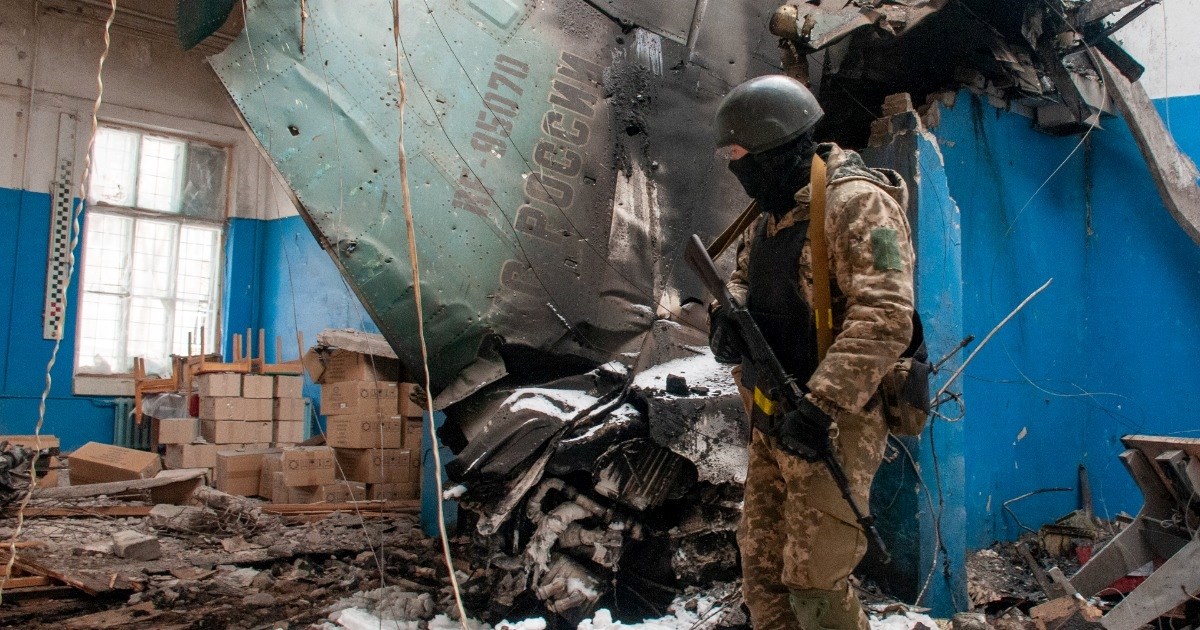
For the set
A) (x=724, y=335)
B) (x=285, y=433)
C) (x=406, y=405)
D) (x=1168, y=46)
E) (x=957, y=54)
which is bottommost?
(x=285, y=433)

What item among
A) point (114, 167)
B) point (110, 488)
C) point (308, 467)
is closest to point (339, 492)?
point (308, 467)

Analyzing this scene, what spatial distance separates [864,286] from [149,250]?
9.65 meters

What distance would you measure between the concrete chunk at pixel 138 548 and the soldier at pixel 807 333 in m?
3.47

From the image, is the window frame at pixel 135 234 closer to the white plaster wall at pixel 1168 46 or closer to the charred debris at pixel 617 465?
the charred debris at pixel 617 465

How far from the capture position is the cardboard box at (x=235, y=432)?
7.56 m

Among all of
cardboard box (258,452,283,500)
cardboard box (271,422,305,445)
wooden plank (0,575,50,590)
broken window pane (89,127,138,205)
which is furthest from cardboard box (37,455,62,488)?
broken window pane (89,127,138,205)

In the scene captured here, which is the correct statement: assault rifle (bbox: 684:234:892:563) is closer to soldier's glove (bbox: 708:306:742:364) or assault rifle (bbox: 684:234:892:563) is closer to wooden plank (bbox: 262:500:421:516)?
soldier's glove (bbox: 708:306:742:364)

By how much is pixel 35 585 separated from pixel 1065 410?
560 centimetres

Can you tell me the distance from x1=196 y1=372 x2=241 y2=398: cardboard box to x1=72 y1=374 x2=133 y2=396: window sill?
6.67 ft

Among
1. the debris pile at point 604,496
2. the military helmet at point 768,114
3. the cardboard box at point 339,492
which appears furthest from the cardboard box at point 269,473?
the military helmet at point 768,114

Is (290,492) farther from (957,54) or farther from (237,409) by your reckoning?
(957,54)

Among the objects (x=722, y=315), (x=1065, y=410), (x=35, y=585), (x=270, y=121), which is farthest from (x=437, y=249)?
(x=1065, y=410)

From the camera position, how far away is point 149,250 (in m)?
9.78

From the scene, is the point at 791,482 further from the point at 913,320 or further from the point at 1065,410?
the point at 1065,410
